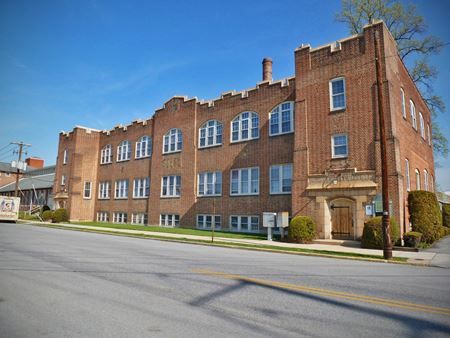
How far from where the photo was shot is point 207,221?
2722 cm

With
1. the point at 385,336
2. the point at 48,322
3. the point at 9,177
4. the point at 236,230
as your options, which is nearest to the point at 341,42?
the point at 236,230

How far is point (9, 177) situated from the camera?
7825cm

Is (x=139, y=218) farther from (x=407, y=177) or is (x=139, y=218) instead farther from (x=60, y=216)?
(x=407, y=177)

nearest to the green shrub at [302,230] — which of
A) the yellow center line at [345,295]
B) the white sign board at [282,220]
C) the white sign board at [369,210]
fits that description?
the white sign board at [282,220]

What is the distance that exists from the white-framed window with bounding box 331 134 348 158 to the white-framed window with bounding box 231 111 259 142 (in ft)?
22.3

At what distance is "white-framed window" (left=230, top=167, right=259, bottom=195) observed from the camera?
81.1 ft

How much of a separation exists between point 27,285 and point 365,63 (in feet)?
63.7

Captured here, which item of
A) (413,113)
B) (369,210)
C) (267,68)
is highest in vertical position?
(267,68)

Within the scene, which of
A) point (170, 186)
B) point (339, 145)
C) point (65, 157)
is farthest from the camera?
point (65, 157)

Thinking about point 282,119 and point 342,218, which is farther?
point 282,119

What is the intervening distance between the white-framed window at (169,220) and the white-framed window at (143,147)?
7.23 meters

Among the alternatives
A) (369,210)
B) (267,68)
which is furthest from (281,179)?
(267,68)

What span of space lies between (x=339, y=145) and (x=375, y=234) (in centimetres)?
598

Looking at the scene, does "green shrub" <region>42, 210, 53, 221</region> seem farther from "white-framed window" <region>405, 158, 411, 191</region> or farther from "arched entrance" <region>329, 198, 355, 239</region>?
"white-framed window" <region>405, 158, 411, 191</region>
